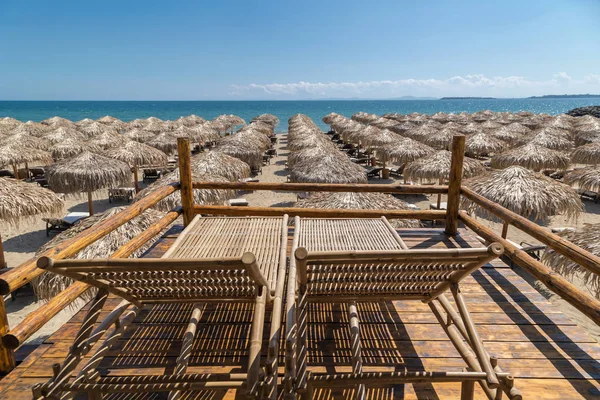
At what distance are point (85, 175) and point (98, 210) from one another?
79.7 inches

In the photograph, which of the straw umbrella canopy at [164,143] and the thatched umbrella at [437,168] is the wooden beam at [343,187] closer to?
the thatched umbrella at [437,168]

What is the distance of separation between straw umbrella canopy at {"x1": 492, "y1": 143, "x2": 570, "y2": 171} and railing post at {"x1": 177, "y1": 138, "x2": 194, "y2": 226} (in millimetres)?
11454

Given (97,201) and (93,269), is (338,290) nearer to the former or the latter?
(93,269)

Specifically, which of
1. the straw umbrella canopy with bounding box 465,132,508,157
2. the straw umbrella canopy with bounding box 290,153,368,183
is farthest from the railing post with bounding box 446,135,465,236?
the straw umbrella canopy with bounding box 465,132,508,157

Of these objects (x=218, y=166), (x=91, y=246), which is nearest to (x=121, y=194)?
(x=218, y=166)

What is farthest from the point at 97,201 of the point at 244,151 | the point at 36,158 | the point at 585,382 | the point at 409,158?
the point at 585,382

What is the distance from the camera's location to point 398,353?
80.4 inches

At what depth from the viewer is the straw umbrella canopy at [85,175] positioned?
943 cm

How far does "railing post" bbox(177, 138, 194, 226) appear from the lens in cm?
337

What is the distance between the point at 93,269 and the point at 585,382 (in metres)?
2.55

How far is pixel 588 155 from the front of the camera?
1227 cm

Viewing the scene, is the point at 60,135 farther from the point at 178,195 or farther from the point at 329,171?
the point at 329,171

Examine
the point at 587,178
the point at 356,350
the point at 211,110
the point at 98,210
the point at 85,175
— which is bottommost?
the point at 98,210

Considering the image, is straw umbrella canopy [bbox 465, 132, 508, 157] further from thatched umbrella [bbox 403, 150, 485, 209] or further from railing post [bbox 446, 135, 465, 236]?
railing post [bbox 446, 135, 465, 236]
